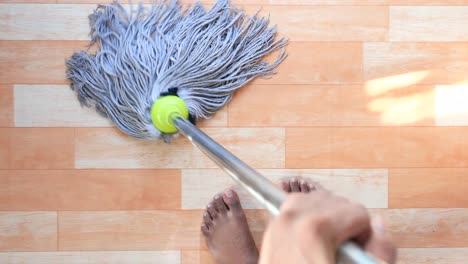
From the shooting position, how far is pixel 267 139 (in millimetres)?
1010

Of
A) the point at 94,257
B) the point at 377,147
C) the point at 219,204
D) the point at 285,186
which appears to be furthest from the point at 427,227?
the point at 94,257

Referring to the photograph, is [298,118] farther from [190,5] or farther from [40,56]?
[40,56]

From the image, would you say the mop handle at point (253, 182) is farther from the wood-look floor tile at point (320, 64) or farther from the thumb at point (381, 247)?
the wood-look floor tile at point (320, 64)

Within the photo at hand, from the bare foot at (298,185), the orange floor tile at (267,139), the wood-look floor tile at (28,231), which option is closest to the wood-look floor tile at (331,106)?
the orange floor tile at (267,139)

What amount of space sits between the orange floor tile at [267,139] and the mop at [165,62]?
3 cm

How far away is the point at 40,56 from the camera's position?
98 cm

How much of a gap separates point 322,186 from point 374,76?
0.23 meters

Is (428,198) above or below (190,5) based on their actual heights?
below

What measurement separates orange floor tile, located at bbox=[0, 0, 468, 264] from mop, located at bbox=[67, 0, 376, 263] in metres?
0.03

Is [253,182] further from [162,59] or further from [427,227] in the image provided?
[427,227]

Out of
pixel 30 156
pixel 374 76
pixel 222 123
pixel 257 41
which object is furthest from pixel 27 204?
pixel 374 76

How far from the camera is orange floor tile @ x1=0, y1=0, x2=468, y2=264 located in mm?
988

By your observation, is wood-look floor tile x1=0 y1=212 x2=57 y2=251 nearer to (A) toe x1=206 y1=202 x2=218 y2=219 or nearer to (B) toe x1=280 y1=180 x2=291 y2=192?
(A) toe x1=206 y1=202 x2=218 y2=219

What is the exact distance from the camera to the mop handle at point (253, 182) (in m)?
0.36
